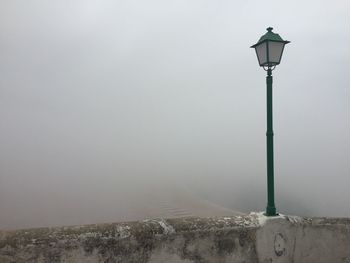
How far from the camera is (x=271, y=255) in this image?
16.6 feet

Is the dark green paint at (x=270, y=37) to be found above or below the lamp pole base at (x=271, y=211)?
above

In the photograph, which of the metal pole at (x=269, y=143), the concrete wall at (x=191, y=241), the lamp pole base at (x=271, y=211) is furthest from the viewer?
the metal pole at (x=269, y=143)

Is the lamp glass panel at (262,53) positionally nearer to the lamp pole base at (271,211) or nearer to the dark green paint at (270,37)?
the dark green paint at (270,37)

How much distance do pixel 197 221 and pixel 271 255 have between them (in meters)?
1.17

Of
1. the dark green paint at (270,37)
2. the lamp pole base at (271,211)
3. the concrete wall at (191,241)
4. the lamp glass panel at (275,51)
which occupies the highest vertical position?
the dark green paint at (270,37)

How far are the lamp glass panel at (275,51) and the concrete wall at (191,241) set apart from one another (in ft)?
8.25

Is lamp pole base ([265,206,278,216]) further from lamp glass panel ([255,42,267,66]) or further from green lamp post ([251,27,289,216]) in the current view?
lamp glass panel ([255,42,267,66])

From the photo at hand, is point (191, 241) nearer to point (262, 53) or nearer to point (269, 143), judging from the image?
point (269, 143)

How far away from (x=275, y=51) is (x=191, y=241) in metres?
3.39

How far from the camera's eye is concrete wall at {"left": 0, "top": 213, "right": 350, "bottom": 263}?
12.9 feet

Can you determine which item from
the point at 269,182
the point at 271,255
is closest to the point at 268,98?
the point at 269,182

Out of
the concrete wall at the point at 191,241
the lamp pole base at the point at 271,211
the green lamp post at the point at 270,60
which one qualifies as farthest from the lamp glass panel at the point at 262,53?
the concrete wall at the point at 191,241

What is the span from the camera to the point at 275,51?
20.2 feet

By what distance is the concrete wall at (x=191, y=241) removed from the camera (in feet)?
12.9
